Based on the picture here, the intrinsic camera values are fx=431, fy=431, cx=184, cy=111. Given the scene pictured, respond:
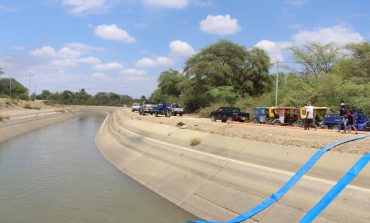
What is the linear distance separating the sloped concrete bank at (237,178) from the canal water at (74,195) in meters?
0.89

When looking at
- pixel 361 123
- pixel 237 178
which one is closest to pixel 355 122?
pixel 361 123

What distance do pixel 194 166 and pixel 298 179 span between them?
723cm

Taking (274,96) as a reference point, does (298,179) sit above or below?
below

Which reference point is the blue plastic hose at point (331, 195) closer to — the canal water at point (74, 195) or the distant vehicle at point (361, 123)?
the canal water at point (74, 195)

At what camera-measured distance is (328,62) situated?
61906 mm

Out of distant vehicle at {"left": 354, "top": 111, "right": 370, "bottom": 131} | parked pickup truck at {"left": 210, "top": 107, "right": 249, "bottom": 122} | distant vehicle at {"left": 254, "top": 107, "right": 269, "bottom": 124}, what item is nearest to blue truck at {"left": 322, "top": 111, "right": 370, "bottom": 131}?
distant vehicle at {"left": 354, "top": 111, "right": 370, "bottom": 131}

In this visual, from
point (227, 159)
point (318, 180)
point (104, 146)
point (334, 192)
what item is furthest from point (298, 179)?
point (104, 146)

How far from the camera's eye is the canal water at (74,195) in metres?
15.9

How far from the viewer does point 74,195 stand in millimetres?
19578

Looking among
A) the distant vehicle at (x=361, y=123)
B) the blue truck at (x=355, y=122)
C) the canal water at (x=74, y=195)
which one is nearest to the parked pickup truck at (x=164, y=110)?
the canal water at (x=74, y=195)

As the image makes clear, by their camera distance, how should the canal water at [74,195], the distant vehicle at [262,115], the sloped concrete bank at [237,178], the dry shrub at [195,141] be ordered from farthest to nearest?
the distant vehicle at [262,115] → the dry shrub at [195,141] → the canal water at [74,195] → the sloped concrete bank at [237,178]

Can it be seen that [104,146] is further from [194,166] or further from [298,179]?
[298,179]

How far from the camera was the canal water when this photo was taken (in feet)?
52.3

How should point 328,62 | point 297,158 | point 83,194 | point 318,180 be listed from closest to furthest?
point 318,180 < point 297,158 < point 83,194 < point 328,62
